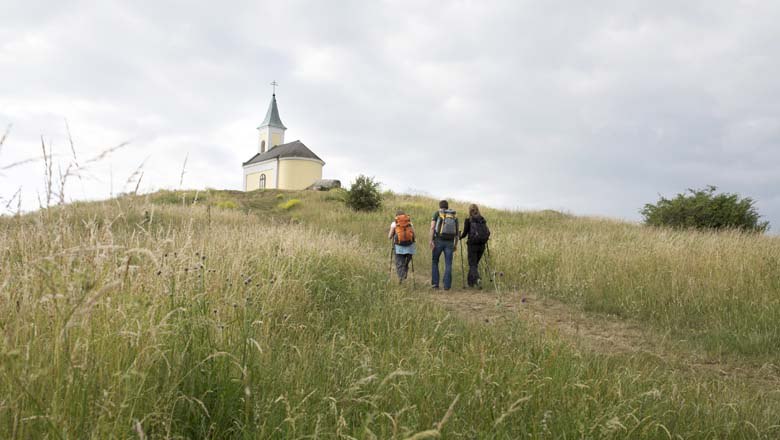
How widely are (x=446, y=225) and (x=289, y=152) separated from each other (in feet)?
121

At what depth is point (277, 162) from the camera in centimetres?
4531

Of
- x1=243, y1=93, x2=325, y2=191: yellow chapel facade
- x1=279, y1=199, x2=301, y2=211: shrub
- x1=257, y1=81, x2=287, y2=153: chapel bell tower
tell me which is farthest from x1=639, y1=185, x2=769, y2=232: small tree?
x1=257, y1=81, x2=287, y2=153: chapel bell tower

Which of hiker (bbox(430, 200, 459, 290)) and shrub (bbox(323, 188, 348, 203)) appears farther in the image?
shrub (bbox(323, 188, 348, 203))

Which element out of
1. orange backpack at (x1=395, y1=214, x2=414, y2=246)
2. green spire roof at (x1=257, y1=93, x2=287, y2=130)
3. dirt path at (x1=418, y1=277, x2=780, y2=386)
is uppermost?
green spire roof at (x1=257, y1=93, x2=287, y2=130)

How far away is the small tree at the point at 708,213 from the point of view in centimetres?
1941

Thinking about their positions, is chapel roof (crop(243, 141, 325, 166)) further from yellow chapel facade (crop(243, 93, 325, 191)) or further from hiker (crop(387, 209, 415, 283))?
hiker (crop(387, 209, 415, 283))

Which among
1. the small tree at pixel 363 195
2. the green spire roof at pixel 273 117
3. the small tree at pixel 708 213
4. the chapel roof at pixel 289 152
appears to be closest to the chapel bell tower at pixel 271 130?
the green spire roof at pixel 273 117

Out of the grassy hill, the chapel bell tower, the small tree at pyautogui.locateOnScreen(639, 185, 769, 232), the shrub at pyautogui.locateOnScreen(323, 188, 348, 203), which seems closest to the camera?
the grassy hill

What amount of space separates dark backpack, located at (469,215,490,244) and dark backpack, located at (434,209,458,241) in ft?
1.48

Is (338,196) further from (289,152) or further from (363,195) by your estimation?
(289,152)

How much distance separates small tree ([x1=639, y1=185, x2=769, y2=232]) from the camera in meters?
19.4

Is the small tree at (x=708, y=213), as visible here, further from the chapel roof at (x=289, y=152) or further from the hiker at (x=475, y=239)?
the chapel roof at (x=289, y=152)

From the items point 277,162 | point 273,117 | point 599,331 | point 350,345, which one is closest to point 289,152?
point 277,162

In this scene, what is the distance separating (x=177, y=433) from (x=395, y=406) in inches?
52.4
